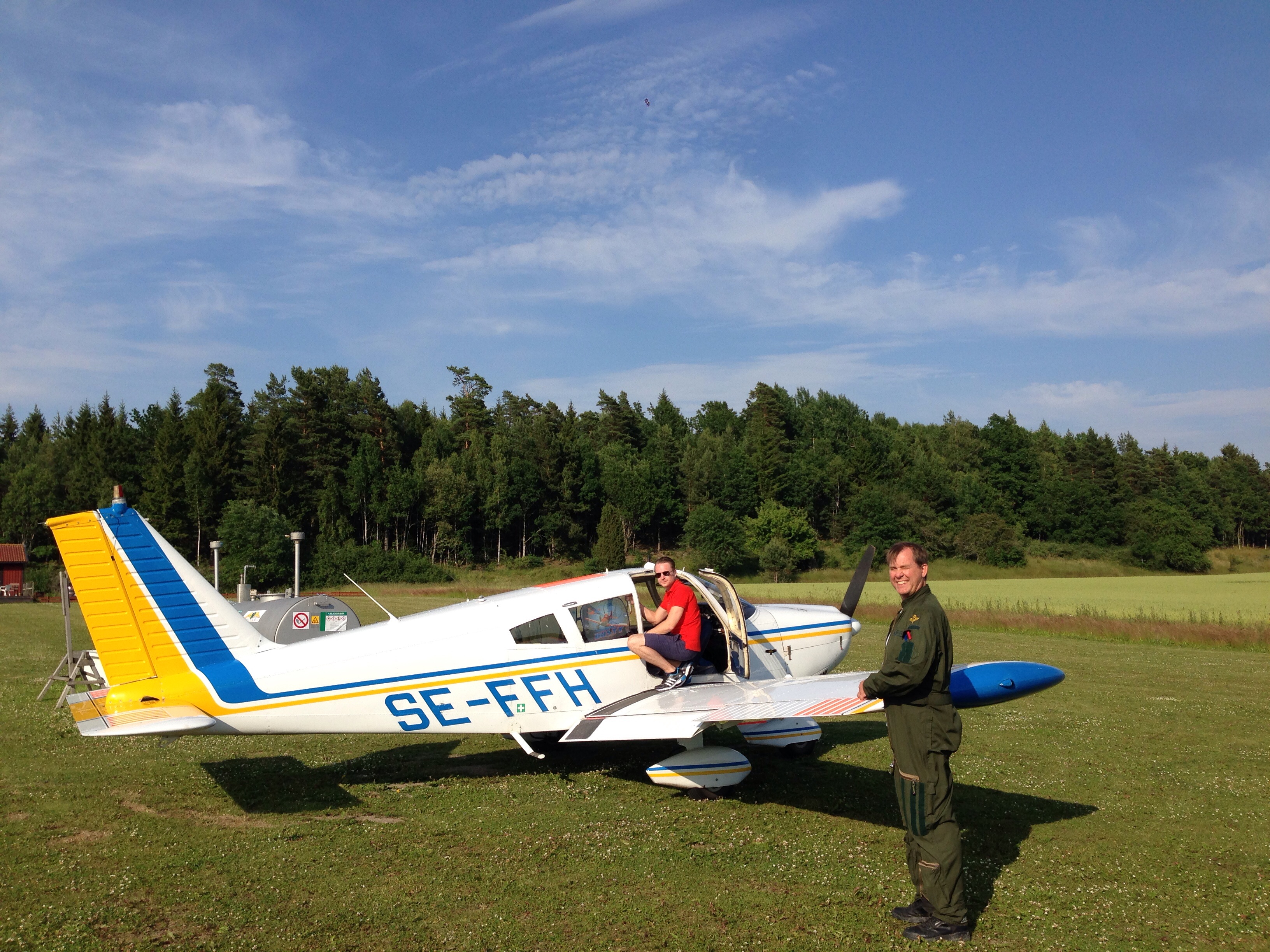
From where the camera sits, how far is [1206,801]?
7.03m

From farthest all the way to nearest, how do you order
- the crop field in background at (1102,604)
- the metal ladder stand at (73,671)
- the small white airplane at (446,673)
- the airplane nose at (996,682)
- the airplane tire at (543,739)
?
1. the crop field in background at (1102,604)
2. the metal ladder stand at (73,671)
3. the airplane tire at (543,739)
4. the small white airplane at (446,673)
5. the airplane nose at (996,682)

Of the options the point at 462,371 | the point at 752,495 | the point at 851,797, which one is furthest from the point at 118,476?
the point at 851,797

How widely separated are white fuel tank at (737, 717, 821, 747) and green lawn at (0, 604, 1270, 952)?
0.38 m

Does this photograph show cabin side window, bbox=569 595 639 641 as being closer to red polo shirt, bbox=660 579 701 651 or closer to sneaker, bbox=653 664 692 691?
red polo shirt, bbox=660 579 701 651

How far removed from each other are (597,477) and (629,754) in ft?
219

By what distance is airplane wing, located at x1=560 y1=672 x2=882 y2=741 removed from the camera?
18.7 feet

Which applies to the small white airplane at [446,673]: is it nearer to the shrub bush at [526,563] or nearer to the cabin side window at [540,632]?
the cabin side window at [540,632]

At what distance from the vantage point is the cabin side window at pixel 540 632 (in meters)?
7.05

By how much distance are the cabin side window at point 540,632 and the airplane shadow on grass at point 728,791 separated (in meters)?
1.62

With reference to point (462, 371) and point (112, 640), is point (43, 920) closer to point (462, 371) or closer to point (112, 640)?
point (112, 640)

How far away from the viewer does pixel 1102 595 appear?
129 feet

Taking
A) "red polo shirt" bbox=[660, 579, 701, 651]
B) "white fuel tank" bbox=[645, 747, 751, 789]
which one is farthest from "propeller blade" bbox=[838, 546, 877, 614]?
"white fuel tank" bbox=[645, 747, 751, 789]

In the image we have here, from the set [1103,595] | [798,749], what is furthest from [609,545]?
[798,749]

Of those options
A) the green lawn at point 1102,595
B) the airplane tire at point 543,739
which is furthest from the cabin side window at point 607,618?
the green lawn at point 1102,595
